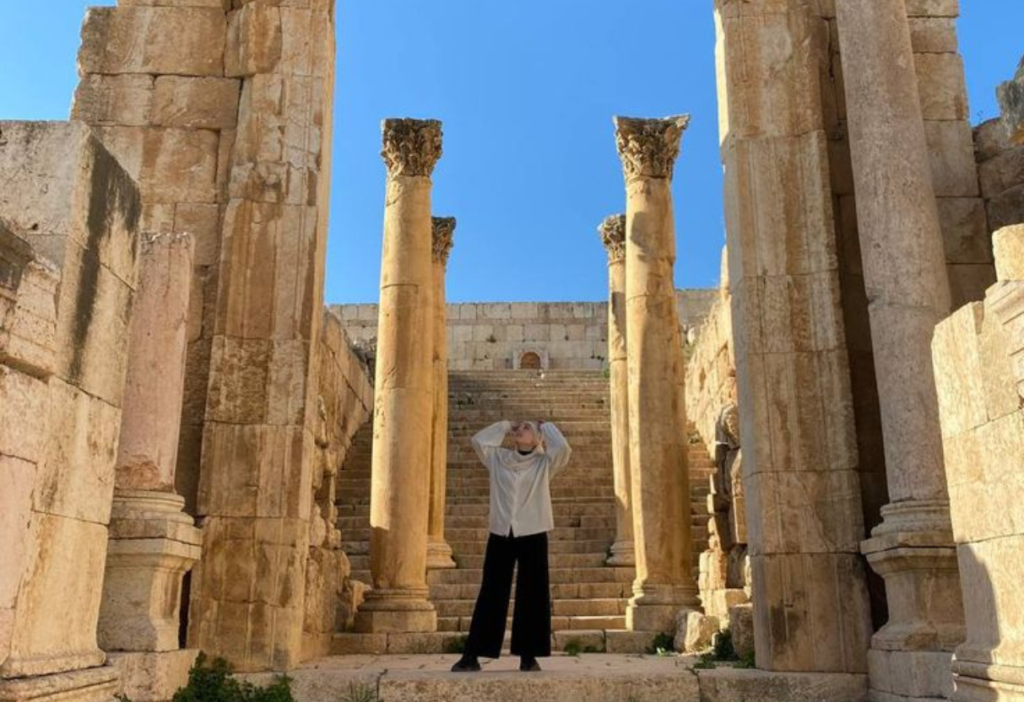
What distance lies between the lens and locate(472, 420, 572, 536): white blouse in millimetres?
7098

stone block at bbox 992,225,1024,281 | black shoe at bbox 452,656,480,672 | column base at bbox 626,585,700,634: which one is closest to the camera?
stone block at bbox 992,225,1024,281

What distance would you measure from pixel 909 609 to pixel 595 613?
6.56m

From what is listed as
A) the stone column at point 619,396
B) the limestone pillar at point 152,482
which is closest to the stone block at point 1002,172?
the limestone pillar at point 152,482

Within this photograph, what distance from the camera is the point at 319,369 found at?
8.37 meters

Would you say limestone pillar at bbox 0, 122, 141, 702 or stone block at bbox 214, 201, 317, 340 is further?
stone block at bbox 214, 201, 317, 340

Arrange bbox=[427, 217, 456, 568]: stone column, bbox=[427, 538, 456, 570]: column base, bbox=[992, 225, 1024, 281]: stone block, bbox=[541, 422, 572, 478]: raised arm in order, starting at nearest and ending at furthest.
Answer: bbox=[992, 225, 1024, 281]: stone block, bbox=[541, 422, 572, 478]: raised arm, bbox=[427, 538, 456, 570]: column base, bbox=[427, 217, 456, 568]: stone column

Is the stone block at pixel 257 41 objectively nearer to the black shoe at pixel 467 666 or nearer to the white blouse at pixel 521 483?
the white blouse at pixel 521 483

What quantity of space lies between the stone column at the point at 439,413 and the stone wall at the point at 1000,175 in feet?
28.4

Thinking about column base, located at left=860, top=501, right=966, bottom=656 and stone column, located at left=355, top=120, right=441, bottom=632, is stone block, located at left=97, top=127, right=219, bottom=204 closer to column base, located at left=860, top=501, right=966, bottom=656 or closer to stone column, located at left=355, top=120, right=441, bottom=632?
stone column, located at left=355, top=120, right=441, bottom=632

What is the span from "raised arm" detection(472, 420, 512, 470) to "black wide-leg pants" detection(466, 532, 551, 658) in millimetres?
592

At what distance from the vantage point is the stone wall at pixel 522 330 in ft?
102

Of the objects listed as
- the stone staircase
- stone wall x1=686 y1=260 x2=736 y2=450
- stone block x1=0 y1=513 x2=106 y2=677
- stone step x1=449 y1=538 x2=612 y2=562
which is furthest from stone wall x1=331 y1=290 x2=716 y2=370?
stone block x1=0 y1=513 x2=106 y2=677

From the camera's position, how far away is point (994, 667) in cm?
448

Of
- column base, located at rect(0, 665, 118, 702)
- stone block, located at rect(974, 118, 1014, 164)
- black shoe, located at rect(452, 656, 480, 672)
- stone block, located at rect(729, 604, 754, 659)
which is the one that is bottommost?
black shoe, located at rect(452, 656, 480, 672)
